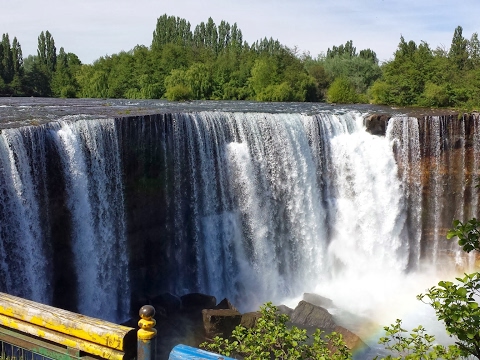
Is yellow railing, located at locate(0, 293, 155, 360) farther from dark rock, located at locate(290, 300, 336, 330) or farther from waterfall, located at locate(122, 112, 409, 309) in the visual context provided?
dark rock, located at locate(290, 300, 336, 330)

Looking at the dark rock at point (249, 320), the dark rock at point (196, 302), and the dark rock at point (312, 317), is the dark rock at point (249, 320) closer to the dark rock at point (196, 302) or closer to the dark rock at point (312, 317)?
the dark rock at point (196, 302)

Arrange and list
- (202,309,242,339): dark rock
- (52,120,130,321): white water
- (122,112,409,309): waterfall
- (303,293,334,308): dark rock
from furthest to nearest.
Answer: (303,293,334,308): dark rock < (122,112,409,309): waterfall < (52,120,130,321): white water < (202,309,242,339): dark rock

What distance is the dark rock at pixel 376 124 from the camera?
17.2 m

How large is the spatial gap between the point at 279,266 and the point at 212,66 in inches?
1078

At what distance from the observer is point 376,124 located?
17.3m

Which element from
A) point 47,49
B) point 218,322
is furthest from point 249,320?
point 47,49

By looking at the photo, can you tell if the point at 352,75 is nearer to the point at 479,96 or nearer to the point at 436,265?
the point at 479,96

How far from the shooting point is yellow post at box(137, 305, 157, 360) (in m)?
2.69

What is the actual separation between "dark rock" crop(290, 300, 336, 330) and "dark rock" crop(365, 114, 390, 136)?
6.87 meters

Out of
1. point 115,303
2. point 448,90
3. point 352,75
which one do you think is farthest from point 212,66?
point 115,303

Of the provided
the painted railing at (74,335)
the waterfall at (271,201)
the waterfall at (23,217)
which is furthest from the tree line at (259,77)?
the painted railing at (74,335)

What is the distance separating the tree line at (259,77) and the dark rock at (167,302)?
63.2 feet

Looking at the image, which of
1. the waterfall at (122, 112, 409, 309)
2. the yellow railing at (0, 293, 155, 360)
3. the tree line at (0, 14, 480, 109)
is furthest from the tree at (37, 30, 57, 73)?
the yellow railing at (0, 293, 155, 360)

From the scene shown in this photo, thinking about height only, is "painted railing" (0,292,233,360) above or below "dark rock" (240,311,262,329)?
above
